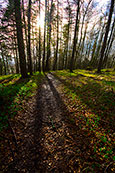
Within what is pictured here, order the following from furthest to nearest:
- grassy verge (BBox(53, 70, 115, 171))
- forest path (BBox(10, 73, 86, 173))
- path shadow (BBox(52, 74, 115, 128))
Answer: path shadow (BBox(52, 74, 115, 128)) < grassy verge (BBox(53, 70, 115, 171)) < forest path (BBox(10, 73, 86, 173))

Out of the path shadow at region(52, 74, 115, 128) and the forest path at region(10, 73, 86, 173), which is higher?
the path shadow at region(52, 74, 115, 128)

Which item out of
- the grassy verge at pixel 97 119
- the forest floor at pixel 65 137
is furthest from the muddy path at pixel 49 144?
the grassy verge at pixel 97 119

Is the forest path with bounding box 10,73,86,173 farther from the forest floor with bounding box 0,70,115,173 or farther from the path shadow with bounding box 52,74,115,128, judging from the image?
the path shadow with bounding box 52,74,115,128

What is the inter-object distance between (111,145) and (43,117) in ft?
10.4

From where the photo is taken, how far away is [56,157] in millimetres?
2617

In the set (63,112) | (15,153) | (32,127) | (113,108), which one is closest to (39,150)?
(15,153)

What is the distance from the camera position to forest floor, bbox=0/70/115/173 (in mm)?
2414

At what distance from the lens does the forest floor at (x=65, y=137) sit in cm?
241

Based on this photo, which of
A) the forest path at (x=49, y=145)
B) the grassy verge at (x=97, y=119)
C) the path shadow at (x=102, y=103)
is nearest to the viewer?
the forest path at (x=49, y=145)

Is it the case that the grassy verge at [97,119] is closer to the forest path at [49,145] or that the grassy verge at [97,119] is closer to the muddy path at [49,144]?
the muddy path at [49,144]

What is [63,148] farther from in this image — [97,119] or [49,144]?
[97,119]

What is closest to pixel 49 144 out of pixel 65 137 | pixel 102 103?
pixel 65 137

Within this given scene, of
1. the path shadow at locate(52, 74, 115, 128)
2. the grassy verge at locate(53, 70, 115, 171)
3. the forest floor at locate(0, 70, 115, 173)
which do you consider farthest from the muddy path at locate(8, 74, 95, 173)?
the path shadow at locate(52, 74, 115, 128)

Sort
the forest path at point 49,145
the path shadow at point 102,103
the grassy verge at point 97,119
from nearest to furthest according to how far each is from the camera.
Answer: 1. the forest path at point 49,145
2. the grassy verge at point 97,119
3. the path shadow at point 102,103
